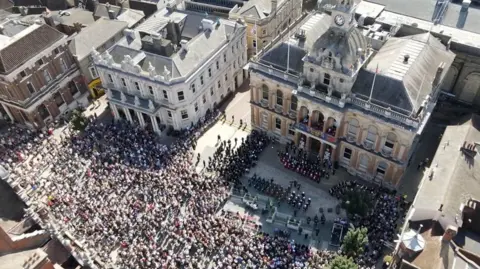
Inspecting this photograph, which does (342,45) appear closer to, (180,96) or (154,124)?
(180,96)

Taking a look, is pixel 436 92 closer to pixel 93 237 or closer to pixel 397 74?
pixel 397 74

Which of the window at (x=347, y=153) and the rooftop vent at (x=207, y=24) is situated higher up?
the rooftop vent at (x=207, y=24)

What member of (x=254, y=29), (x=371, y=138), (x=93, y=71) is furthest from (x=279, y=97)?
(x=93, y=71)

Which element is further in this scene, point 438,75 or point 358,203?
point 438,75

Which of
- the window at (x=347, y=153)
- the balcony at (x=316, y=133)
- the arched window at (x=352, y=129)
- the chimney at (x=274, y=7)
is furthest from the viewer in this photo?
the chimney at (x=274, y=7)

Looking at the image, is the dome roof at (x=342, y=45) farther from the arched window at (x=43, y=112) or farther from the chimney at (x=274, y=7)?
the arched window at (x=43, y=112)

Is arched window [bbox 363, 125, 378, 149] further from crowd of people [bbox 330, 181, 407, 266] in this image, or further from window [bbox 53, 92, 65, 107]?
window [bbox 53, 92, 65, 107]

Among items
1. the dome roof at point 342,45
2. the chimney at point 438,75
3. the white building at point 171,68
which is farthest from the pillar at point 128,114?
the chimney at point 438,75
